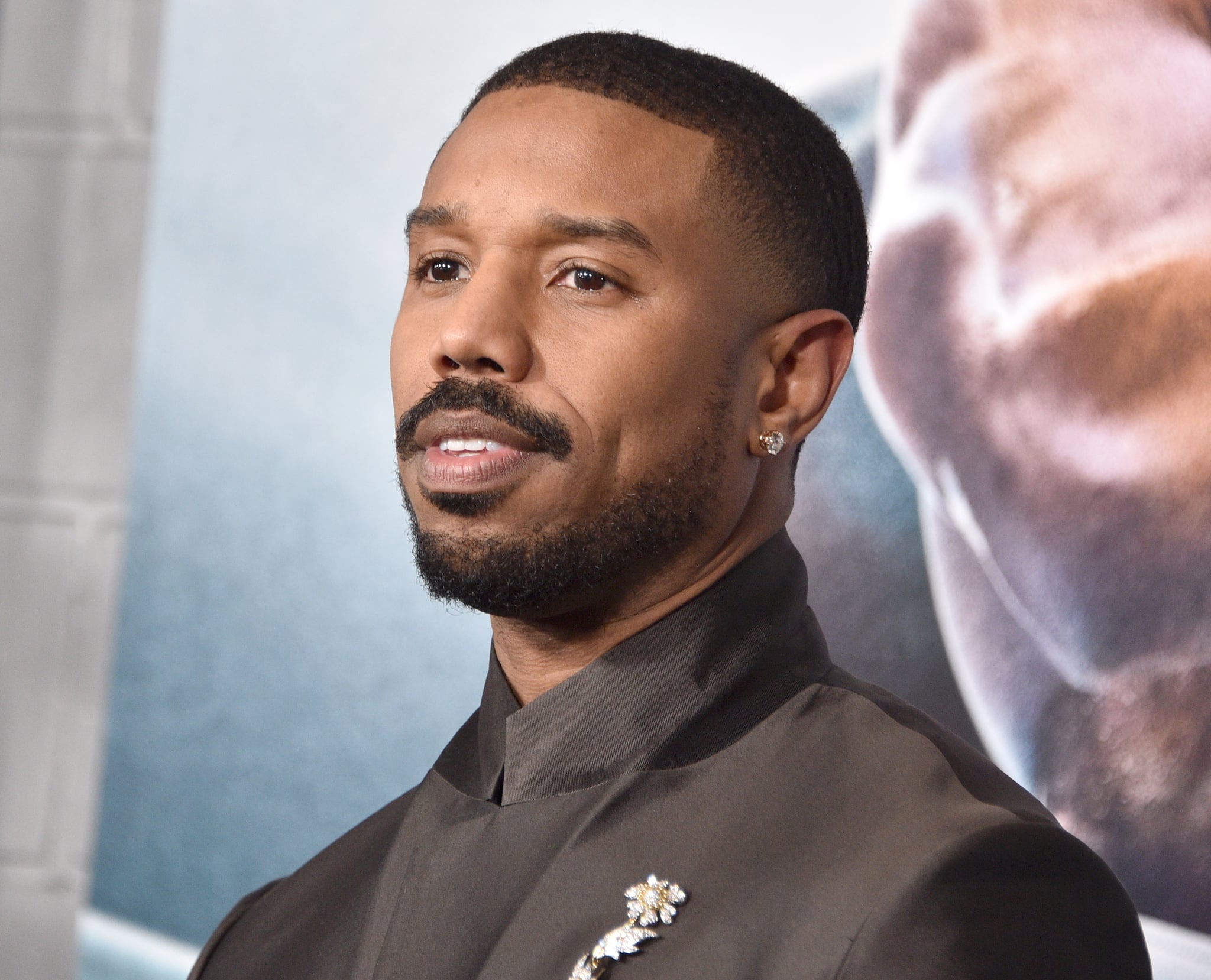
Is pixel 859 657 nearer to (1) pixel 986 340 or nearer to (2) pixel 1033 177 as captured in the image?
(1) pixel 986 340

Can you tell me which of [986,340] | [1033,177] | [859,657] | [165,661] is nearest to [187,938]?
[165,661]

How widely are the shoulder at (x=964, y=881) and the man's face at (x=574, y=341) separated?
205mm

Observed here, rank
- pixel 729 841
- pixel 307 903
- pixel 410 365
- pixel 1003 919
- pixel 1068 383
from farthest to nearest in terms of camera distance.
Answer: pixel 1068 383, pixel 307 903, pixel 410 365, pixel 729 841, pixel 1003 919

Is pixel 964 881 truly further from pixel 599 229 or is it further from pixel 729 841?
pixel 599 229

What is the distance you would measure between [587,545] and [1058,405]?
1.95 feet

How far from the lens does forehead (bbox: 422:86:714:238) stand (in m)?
0.90

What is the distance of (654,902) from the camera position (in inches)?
31.2

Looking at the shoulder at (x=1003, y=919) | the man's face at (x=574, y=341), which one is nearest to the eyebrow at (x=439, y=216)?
the man's face at (x=574, y=341)

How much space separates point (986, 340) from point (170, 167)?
1.01 meters

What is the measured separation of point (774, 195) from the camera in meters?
0.97

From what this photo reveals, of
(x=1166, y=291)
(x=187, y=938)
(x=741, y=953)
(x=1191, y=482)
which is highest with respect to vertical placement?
→ (x=1166, y=291)

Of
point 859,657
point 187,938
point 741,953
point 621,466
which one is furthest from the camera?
point 187,938

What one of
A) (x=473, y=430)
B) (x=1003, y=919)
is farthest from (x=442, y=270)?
(x=1003, y=919)

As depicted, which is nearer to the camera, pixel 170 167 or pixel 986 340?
pixel 986 340
